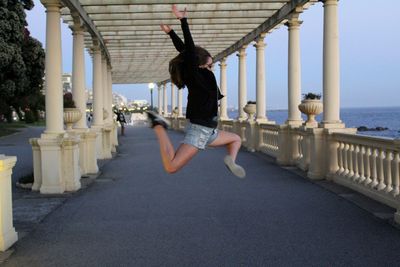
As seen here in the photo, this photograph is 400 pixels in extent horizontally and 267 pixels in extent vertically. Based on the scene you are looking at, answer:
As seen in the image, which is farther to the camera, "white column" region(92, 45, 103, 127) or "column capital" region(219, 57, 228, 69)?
"column capital" region(219, 57, 228, 69)

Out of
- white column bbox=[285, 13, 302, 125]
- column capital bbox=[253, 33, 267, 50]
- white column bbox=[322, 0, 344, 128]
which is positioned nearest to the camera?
white column bbox=[322, 0, 344, 128]

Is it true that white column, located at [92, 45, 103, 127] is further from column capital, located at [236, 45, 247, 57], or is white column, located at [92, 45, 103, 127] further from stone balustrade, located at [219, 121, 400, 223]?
stone balustrade, located at [219, 121, 400, 223]

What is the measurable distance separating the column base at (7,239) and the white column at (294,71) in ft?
33.2

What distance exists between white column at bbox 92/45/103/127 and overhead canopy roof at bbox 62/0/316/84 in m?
0.73

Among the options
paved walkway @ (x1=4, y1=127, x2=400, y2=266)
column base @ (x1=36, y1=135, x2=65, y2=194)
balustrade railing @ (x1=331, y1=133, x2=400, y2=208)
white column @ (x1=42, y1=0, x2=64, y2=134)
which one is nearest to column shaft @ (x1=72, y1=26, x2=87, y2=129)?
white column @ (x1=42, y1=0, x2=64, y2=134)

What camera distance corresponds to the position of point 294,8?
1434cm

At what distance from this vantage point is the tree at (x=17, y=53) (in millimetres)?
26531

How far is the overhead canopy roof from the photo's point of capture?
559 inches

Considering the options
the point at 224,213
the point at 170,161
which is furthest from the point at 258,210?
the point at 170,161

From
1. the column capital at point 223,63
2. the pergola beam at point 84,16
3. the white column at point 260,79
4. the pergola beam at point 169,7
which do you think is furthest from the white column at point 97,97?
the column capital at point 223,63

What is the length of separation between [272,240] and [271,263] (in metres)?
0.96

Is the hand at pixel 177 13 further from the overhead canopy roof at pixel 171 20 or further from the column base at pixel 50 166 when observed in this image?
the overhead canopy roof at pixel 171 20

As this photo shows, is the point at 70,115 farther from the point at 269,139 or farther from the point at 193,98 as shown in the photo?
the point at 193,98

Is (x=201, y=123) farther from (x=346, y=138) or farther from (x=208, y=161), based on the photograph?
(x=208, y=161)
